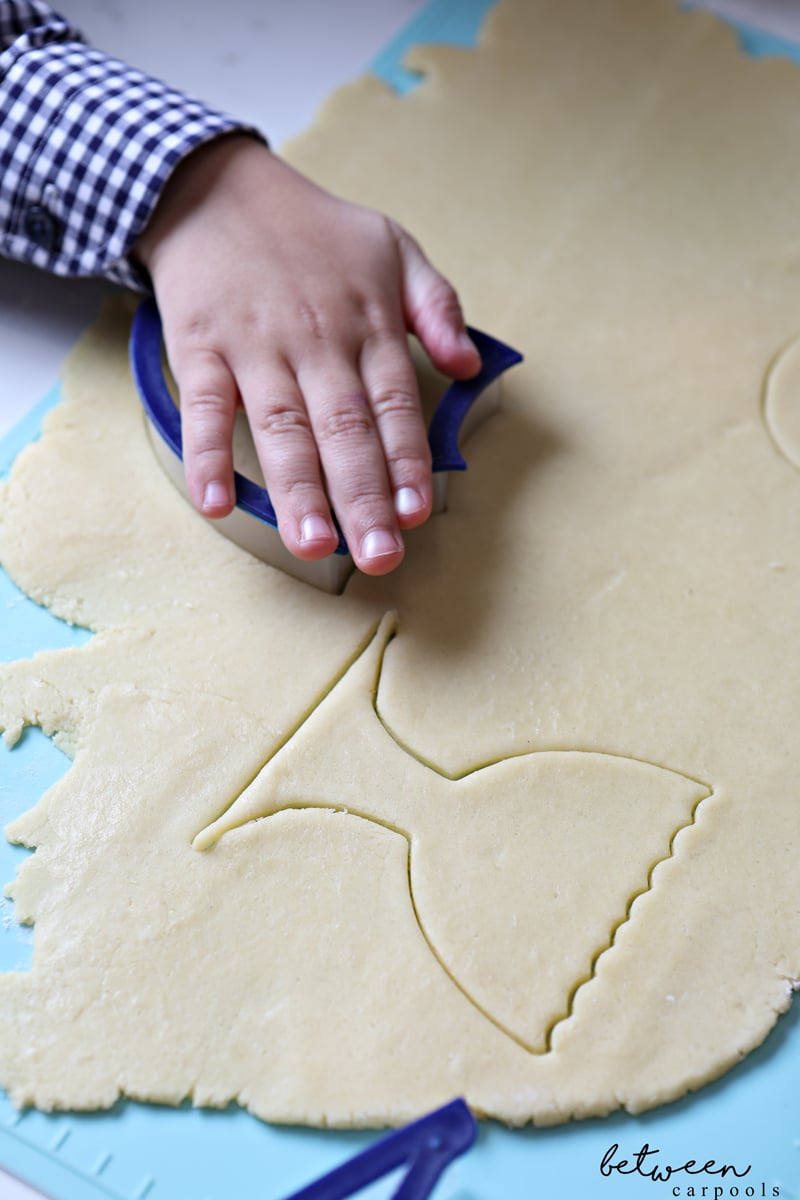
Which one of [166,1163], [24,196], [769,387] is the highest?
[769,387]

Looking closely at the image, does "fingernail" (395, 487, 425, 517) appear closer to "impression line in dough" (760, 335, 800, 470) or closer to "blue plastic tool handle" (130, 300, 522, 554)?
"blue plastic tool handle" (130, 300, 522, 554)

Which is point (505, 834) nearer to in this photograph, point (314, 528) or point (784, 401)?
point (314, 528)

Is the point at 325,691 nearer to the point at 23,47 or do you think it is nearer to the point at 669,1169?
the point at 669,1169

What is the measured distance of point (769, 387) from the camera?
3.54 feet

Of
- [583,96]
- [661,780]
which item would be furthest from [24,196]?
[661,780]

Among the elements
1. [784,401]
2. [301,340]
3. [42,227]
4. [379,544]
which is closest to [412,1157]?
[379,544]

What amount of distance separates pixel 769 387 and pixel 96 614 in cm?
68

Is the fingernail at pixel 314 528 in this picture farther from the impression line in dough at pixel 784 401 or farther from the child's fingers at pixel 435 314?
the impression line in dough at pixel 784 401

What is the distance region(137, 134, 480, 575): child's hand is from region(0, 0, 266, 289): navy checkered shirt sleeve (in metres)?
0.03

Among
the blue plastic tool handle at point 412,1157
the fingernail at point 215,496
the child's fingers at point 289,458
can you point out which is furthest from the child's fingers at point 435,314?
the blue plastic tool handle at point 412,1157

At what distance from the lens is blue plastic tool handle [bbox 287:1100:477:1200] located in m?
0.67

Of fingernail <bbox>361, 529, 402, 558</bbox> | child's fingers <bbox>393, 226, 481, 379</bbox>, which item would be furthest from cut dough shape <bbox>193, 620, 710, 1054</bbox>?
child's fingers <bbox>393, 226, 481, 379</bbox>

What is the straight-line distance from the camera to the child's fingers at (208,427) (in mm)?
887

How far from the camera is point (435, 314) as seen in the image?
101 centimetres
